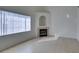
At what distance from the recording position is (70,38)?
1.64 meters

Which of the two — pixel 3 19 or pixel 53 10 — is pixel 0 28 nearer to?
pixel 3 19

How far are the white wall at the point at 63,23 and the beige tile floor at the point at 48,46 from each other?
0.10m

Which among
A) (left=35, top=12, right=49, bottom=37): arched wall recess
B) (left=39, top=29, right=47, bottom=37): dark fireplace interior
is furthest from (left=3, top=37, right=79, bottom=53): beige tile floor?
(left=35, top=12, right=49, bottom=37): arched wall recess

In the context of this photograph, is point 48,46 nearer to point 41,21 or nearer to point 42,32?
point 42,32

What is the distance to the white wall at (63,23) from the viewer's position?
5.27 ft

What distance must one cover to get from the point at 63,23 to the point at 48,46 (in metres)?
0.42

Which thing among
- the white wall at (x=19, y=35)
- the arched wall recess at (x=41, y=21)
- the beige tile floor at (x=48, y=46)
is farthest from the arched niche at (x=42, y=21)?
the beige tile floor at (x=48, y=46)

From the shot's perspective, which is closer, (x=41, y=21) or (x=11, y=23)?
(x=11, y=23)

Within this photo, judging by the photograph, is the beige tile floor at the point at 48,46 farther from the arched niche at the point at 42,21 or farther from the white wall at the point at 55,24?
the arched niche at the point at 42,21

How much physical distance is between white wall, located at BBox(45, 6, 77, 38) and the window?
0.39 metres

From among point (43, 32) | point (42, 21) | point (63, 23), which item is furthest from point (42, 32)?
point (63, 23)

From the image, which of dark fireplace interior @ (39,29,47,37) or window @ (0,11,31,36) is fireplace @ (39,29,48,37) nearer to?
dark fireplace interior @ (39,29,47,37)

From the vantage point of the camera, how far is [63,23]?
5.45 ft

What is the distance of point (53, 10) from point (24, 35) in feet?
1.94
